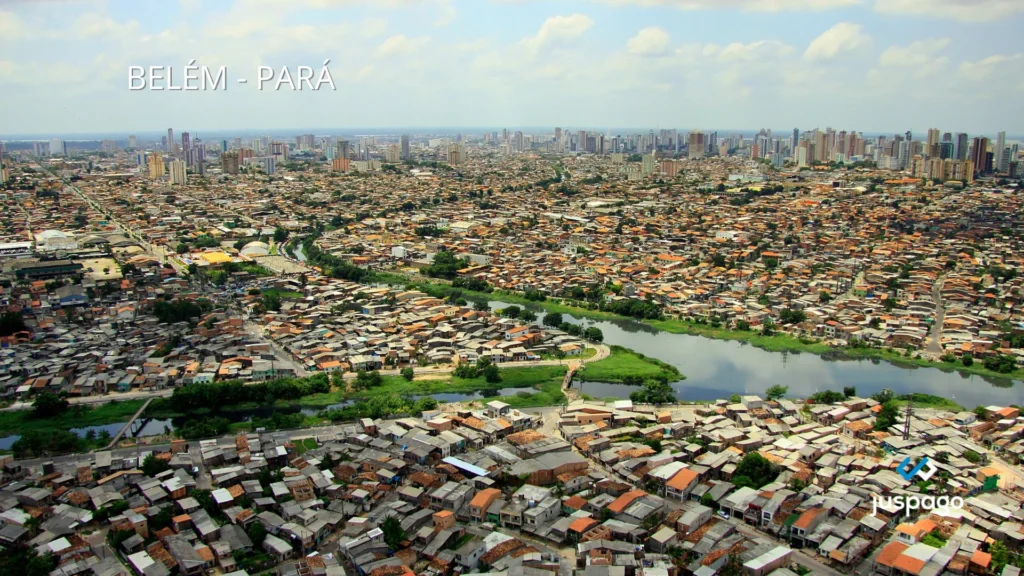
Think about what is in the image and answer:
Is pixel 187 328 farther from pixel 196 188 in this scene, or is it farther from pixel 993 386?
pixel 196 188

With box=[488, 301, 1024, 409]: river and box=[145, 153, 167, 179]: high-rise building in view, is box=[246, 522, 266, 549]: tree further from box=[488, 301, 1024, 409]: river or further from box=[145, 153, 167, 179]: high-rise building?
box=[145, 153, 167, 179]: high-rise building

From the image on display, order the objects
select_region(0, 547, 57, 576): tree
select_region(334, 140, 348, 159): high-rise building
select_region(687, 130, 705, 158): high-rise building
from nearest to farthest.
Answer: select_region(0, 547, 57, 576): tree, select_region(334, 140, 348, 159): high-rise building, select_region(687, 130, 705, 158): high-rise building

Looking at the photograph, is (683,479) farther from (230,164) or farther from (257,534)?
(230,164)

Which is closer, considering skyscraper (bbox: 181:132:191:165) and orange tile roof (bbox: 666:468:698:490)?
orange tile roof (bbox: 666:468:698:490)

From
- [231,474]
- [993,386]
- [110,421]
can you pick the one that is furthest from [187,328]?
[993,386]

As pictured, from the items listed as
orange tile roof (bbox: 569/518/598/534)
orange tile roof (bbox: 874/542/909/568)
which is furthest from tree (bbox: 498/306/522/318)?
orange tile roof (bbox: 874/542/909/568)

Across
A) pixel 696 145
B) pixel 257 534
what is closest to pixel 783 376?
pixel 257 534

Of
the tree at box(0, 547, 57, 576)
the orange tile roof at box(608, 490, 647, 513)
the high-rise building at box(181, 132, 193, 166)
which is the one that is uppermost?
the high-rise building at box(181, 132, 193, 166)
